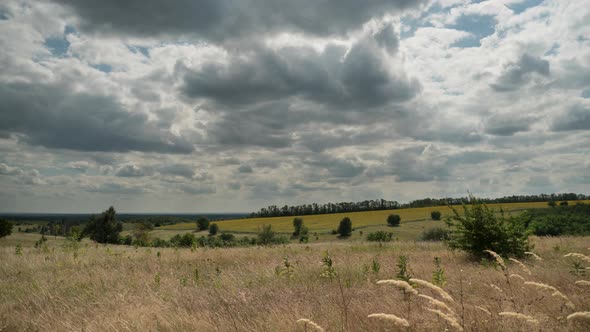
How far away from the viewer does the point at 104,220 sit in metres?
71.4

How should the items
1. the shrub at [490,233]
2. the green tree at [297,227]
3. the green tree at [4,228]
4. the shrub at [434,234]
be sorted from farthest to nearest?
the green tree at [297,227] < the green tree at [4,228] < the shrub at [434,234] < the shrub at [490,233]

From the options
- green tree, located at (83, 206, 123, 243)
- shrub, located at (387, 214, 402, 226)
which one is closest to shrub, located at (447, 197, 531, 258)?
shrub, located at (387, 214, 402, 226)

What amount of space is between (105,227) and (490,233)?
74.3 m

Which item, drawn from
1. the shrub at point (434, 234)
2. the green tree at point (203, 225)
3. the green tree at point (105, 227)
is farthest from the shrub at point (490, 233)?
the green tree at point (203, 225)

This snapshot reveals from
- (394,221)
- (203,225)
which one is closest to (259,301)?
(394,221)

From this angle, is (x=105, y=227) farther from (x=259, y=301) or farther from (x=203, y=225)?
(x=259, y=301)

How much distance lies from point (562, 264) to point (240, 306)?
31.6ft

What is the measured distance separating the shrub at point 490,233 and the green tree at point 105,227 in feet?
228

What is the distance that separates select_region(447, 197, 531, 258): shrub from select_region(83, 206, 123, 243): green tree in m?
69.6

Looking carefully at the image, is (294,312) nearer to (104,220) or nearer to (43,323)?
(43,323)

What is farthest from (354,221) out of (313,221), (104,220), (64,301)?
(64,301)

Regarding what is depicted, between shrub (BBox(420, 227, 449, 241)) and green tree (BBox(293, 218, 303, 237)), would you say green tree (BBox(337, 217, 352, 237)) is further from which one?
shrub (BBox(420, 227, 449, 241))

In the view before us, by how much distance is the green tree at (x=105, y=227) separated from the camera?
68.4m

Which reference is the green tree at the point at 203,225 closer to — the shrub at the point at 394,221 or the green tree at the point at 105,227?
the green tree at the point at 105,227
